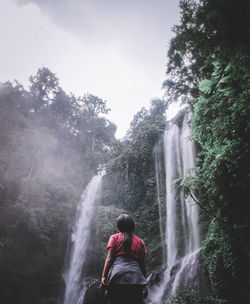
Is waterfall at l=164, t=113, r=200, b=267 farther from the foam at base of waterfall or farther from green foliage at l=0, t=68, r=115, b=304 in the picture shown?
green foliage at l=0, t=68, r=115, b=304

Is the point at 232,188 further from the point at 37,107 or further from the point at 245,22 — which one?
the point at 37,107

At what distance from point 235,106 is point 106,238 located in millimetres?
14678

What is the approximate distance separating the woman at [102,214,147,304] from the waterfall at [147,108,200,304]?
5928mm

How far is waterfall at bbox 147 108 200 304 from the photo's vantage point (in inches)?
309

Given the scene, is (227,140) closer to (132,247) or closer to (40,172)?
(132,247)

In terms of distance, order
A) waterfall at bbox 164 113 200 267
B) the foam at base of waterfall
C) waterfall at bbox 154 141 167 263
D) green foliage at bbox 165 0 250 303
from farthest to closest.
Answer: waterfall at bbox 154 141 167 263, waterfall at bbox 164 113 200 267, the foam at base of waterfall, green foliage at bbox 165 0 250 303

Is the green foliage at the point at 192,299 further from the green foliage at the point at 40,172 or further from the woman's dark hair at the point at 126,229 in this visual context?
the green foliage at the point at 40,172

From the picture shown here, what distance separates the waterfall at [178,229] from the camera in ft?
25.7

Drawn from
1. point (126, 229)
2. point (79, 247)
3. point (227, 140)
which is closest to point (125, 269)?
point (126, 229)

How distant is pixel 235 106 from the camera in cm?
346

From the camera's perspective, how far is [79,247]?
14.8m

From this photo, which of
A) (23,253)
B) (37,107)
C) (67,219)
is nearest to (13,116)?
(37,107)

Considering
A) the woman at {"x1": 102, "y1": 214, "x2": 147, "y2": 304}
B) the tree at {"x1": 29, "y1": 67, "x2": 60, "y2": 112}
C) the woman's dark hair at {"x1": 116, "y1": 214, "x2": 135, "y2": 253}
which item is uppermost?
the tree at {"x1": 29, "y1": 67, "x2": 60, "y2": 112}

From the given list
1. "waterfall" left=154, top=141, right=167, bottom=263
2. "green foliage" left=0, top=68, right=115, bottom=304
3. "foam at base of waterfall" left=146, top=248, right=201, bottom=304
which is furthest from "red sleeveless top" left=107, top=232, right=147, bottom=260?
"waterfall" left=154, top=141, right=167, bottom=263
